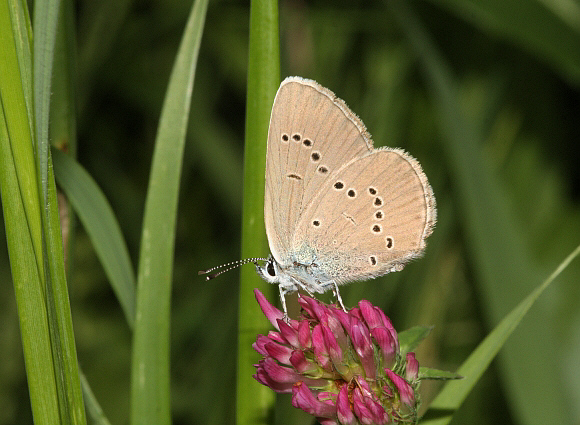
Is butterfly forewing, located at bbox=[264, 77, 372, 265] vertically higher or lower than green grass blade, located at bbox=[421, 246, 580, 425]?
higher

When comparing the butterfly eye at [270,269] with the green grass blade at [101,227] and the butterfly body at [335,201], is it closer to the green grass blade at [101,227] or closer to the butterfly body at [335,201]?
the butterfly body at [335,201]

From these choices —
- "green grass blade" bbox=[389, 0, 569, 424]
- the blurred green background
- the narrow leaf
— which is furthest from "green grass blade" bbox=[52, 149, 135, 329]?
the blurred green background

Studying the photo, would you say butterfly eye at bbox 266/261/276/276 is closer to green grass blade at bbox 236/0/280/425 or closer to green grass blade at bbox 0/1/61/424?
green grass blade at bbox 236/0/280/425

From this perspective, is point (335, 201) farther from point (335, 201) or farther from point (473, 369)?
point (473, 369)

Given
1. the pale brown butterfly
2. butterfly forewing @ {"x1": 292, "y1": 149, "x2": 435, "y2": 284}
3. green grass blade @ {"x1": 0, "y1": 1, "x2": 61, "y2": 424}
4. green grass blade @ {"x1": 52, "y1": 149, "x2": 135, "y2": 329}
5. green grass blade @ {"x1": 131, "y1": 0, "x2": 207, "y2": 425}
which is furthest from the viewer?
butterfly forewing @ {"x1": 292, "y1": 149, "x2": 435, "y2": 284}

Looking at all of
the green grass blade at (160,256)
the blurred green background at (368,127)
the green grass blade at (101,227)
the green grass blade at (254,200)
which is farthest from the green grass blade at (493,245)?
the green grass blade at (101,227)

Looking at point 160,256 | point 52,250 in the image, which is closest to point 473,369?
point 160,256

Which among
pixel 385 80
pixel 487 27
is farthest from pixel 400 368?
pixel 385 80
